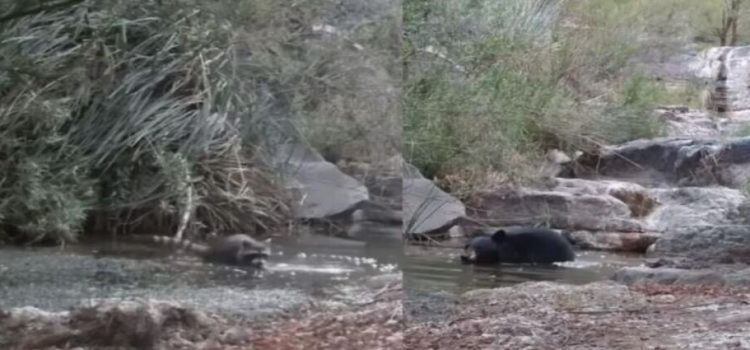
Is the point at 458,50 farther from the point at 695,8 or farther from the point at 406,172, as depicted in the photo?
the point at 695,8

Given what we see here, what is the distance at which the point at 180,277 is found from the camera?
2396 millimetres

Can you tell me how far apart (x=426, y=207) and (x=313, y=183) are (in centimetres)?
42

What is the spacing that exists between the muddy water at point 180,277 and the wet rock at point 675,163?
0.68m

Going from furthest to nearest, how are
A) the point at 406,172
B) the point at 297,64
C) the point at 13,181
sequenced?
the point at 406,172, the point at 297,64, the point at 13,181

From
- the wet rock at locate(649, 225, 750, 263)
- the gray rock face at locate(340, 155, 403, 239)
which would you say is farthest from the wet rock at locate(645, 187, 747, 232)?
the gray rock face at locate(340, 155, 403, 239)

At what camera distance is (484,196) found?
2.85 metres

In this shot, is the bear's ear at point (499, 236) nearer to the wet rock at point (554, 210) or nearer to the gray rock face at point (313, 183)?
the wet rock at point (554, 210)

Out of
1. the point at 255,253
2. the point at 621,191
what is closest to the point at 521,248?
the point at 621,191

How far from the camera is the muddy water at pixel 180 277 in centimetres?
234

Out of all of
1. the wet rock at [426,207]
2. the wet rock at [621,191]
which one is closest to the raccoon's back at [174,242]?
the wet rock at [426,207]

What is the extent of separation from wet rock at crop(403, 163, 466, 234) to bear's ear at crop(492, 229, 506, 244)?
0.30ft

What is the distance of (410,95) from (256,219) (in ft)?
2.02

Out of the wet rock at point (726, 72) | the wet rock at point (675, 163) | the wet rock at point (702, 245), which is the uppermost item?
the wet rock at point (726, 72)

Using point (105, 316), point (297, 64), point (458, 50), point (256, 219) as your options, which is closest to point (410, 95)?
point (458, 50)
